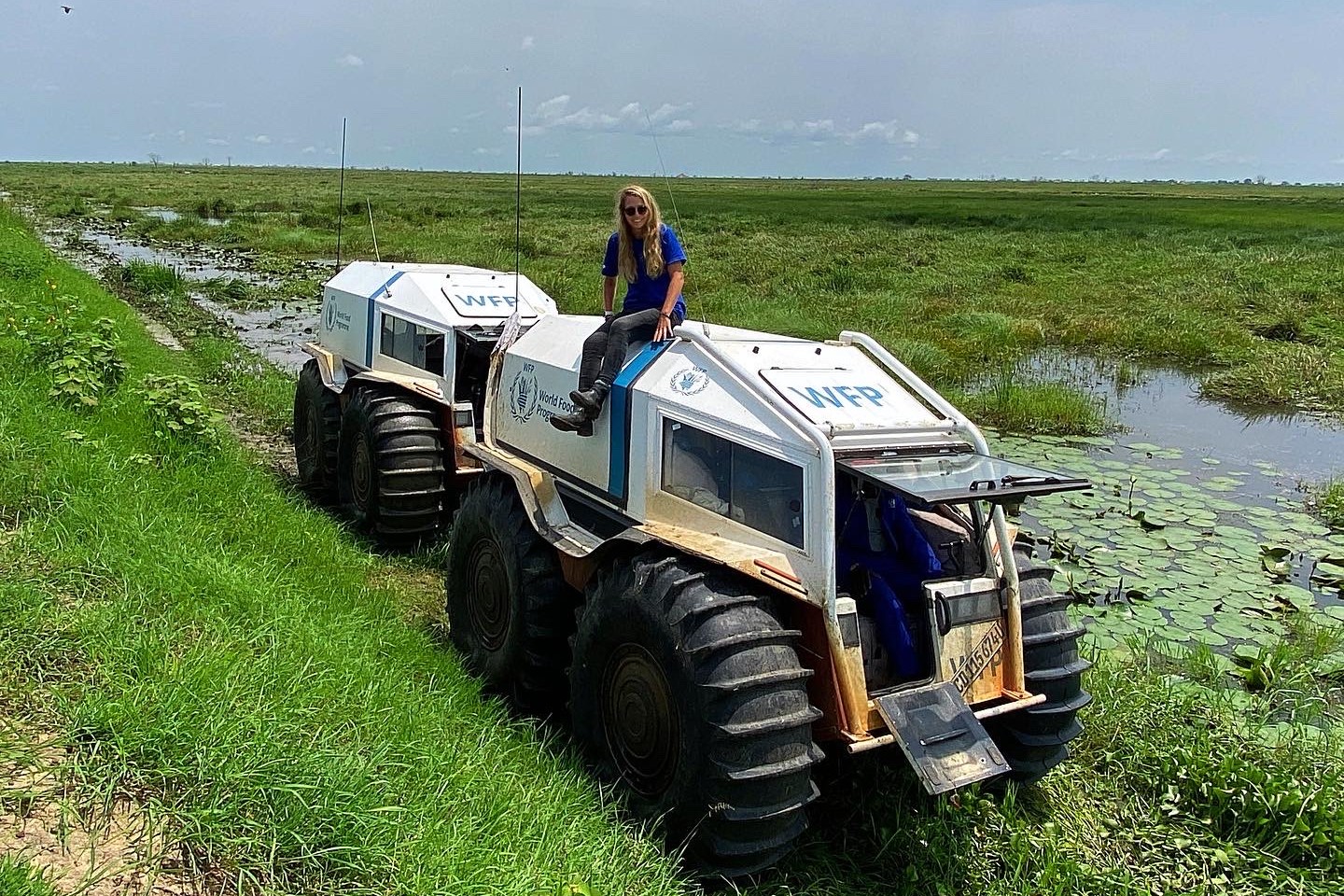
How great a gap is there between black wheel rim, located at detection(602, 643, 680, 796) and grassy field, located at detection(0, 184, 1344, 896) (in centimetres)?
20

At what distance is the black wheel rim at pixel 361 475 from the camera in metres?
7.79

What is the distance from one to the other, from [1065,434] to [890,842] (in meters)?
8.48

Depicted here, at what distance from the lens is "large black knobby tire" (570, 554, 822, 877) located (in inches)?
145

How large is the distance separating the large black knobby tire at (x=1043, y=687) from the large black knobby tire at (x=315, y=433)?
6.10 metres

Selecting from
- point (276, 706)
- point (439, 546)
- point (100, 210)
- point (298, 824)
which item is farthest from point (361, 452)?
point (100, 210)

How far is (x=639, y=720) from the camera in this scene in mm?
4254

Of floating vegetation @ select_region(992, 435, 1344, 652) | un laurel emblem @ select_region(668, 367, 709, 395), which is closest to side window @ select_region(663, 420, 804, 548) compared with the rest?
un laurel emblem @ select_region(668, 367, 709, 395)

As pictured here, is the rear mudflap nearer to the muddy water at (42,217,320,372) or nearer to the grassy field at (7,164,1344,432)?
the grassy field at (7,164,1344,432)

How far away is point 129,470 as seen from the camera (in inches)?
256

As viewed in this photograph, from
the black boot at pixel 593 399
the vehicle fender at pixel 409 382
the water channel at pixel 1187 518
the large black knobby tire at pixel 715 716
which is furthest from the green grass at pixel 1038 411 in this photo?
the large black knobby tire at pixel 715 716

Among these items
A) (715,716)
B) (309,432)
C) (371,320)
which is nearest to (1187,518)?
(715,716)

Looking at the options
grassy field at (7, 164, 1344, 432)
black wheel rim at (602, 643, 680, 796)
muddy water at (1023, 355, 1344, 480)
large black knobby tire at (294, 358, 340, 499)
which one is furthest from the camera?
grassy field at (7, 164, 1344, 432)

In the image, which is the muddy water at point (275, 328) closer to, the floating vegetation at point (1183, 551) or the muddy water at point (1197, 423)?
the floating vegetation at point (1183, 551)

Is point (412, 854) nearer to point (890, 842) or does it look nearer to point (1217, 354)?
point (890, 842)
